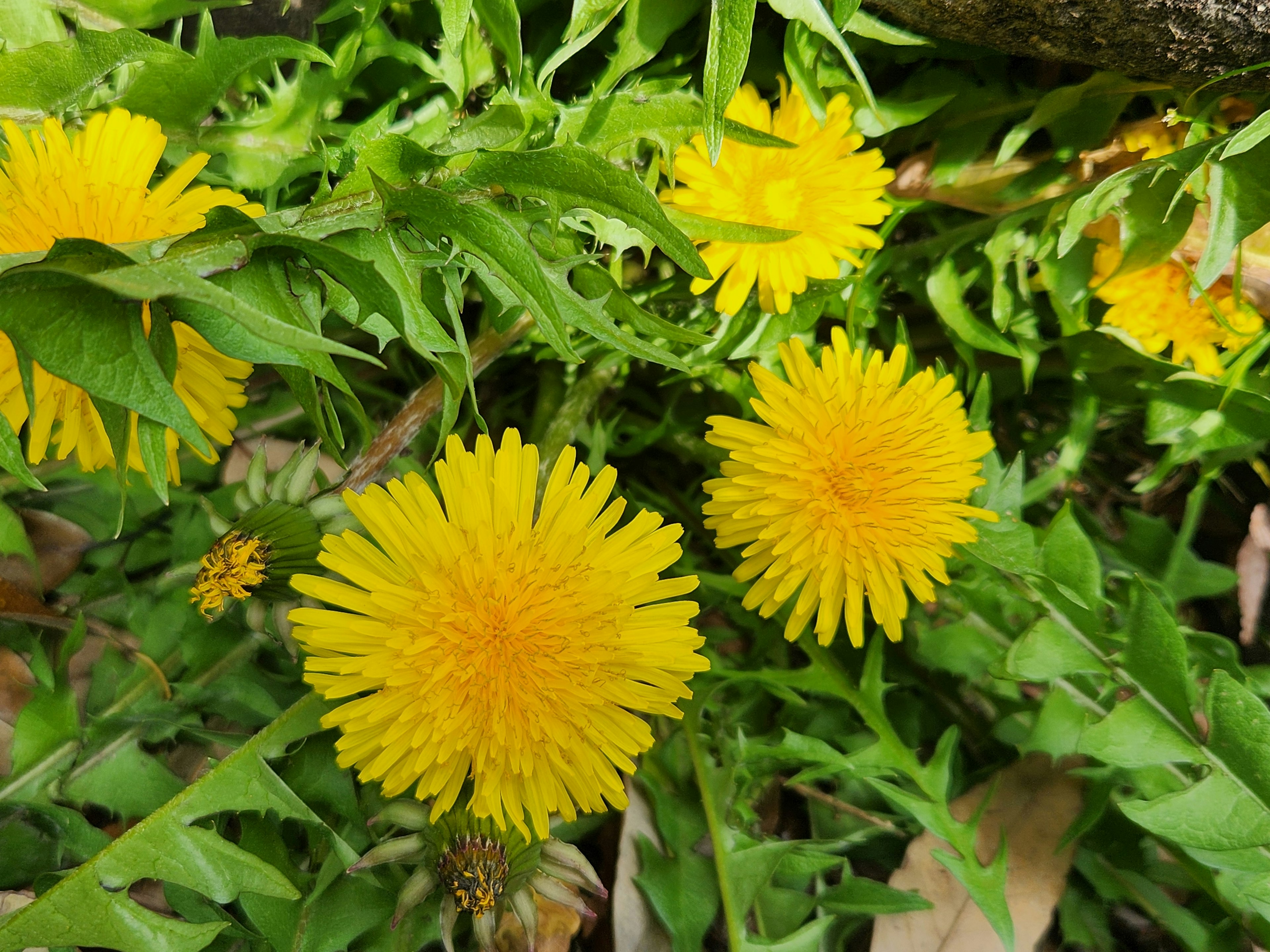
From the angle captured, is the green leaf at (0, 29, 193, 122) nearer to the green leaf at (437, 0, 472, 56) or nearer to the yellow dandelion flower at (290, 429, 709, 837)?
the green leaf at (437, 0, 472, 56)

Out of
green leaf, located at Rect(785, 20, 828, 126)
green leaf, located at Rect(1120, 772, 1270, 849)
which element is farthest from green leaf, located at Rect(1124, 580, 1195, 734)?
green leaf, located at Rect(785, 20, 828, 126)

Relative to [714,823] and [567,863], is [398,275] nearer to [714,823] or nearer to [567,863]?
[567,863]

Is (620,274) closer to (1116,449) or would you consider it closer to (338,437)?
(338,437)

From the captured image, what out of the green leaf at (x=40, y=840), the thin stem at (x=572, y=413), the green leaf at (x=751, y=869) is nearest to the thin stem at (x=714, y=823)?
the green leaf at (x=751, y=869)

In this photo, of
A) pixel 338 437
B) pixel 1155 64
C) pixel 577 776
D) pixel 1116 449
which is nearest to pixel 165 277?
pixel 338 437

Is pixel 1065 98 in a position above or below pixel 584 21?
below

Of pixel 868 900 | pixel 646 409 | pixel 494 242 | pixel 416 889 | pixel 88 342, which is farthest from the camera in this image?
pixel 646 409

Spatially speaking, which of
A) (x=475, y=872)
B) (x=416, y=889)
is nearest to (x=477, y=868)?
(x=475, y=872)
